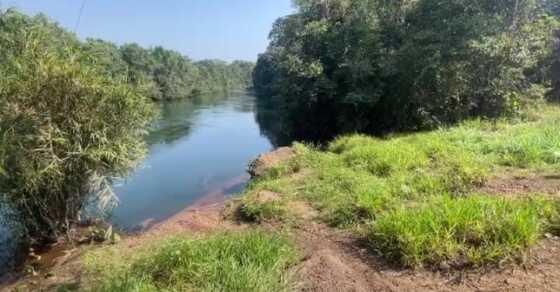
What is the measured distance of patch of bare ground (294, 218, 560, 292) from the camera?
10.5 ft

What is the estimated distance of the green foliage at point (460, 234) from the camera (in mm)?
3471

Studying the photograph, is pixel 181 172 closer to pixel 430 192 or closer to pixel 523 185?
pixel 430 192

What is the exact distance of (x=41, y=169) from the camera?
532 cm

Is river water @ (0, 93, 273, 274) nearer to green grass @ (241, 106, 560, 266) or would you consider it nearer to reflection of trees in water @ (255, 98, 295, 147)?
reflection of trees in water @ (255, 98, 295, 147)

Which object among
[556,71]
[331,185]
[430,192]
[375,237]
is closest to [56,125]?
[331,185]

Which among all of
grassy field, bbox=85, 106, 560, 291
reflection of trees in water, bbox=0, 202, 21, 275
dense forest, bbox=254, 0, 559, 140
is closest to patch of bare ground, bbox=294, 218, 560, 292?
grassy field, bbox=85, 106, 560, 291

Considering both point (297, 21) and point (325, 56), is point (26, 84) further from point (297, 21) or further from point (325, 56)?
point (297, 21)

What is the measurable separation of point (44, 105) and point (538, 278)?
5672 millimetres

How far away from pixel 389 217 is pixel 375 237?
237 millimetres

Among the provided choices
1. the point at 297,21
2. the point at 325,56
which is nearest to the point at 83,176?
the point at 325,56

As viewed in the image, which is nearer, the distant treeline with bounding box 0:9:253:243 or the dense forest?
the distant treeline with bounding box 0:9:253:243

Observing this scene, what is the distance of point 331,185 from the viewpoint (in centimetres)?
646

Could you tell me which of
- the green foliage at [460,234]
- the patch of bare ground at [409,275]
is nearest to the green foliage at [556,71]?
the green foliage at [460,234]

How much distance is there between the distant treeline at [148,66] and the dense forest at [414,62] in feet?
20.4
